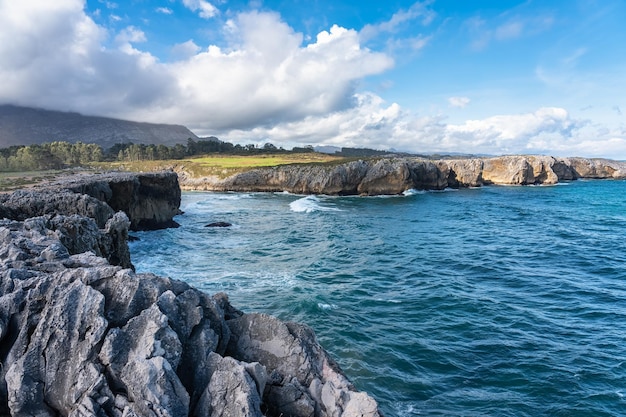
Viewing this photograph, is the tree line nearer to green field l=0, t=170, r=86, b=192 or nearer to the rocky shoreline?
green field l=0, t=170, r=86, b=192

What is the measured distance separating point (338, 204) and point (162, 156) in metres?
116

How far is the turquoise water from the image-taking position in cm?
1530

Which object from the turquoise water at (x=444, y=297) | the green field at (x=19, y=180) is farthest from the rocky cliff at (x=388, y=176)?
the green field at (x=19, y=180)

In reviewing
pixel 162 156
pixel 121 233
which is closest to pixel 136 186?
pixel 121 233

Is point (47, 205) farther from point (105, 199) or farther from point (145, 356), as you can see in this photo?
point (145, 356)

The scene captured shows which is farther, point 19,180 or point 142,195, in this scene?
point 142,195

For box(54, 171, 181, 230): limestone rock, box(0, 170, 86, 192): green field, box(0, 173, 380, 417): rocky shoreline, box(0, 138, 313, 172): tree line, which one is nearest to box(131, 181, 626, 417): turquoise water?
box(54, 171, 181, 230): limestone rock

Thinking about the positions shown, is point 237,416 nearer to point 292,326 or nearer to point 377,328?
point 292,326

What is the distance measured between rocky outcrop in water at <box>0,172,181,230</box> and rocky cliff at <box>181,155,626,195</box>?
156 ft

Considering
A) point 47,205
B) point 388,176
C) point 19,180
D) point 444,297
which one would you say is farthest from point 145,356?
point 388,176

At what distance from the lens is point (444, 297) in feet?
80.9

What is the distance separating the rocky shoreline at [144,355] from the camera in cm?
726

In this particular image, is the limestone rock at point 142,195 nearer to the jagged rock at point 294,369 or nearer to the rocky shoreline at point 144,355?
the rocky shoreline at point 144,355

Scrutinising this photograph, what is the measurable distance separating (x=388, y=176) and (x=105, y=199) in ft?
223
